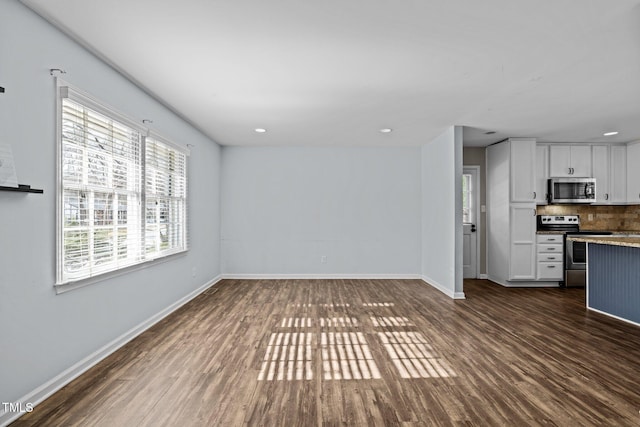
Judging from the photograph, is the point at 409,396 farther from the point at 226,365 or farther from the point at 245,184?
the point at 245,184

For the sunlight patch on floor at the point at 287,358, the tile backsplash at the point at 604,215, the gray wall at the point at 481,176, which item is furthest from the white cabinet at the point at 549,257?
the sunlight patch on floor at the point at 287,358

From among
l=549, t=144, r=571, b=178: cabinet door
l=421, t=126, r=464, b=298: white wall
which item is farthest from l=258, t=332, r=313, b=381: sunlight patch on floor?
l=549, t=144, r=571, b=178: cabinet door

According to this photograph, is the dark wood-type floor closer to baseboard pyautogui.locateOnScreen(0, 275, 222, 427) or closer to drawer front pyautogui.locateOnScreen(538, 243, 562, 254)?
baseboard pyautogui.locateOnScreen(0, 275, 222, 427)

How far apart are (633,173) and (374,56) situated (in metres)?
6.07

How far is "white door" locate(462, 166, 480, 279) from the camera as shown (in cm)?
653

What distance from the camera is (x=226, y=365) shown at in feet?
8.95

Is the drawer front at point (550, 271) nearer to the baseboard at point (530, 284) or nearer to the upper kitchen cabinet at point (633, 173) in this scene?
the baseboard at point (530, 284)

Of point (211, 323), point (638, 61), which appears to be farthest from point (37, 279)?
point (638, 61)

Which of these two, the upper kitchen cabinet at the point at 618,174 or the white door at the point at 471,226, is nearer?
the upper kitchen cabinet at the point at 618,174

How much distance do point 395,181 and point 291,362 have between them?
178 inches

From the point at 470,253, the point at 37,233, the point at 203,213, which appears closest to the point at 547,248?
the point at 470,253

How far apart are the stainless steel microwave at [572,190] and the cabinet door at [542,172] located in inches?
3.5

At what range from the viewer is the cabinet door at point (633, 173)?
19.1 ft

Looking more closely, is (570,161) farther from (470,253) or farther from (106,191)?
(106,191)
